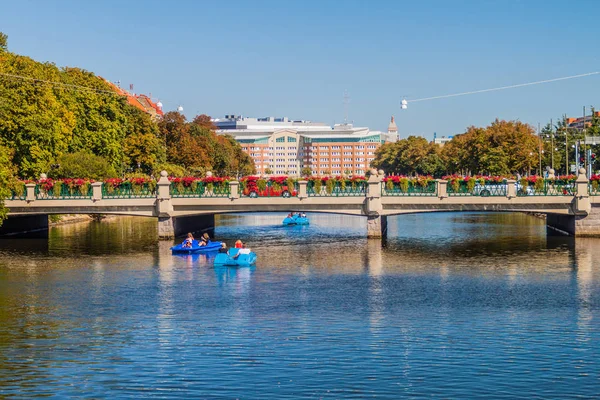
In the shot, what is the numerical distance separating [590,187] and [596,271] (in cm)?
1952

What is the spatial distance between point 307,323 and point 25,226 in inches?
1880

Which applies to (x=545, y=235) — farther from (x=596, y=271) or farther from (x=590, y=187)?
(x=596, y=271)

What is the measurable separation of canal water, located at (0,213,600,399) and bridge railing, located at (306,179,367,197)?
4.85m

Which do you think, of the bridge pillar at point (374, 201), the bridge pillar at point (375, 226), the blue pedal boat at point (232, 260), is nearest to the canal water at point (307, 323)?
the blue pedal boat at point (232, 260)

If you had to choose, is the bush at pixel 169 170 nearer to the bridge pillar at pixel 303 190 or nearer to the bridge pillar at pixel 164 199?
the bridge pillar at pixel 164 199

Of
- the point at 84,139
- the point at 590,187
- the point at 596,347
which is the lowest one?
the point at 596,347

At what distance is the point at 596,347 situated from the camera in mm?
32344

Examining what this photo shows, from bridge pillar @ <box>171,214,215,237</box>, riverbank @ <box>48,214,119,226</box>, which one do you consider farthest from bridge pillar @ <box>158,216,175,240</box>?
riverbank @ <box>48,214,119,226</box>

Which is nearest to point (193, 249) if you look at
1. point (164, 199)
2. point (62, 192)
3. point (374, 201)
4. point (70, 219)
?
point (164, 199)

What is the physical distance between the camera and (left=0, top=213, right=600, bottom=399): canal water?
28.3 meters

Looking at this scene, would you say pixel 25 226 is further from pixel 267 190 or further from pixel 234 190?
pixel 267 190

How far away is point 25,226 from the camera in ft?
258

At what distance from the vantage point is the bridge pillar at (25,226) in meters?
76.3

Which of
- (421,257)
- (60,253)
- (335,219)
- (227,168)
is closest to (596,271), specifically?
(421,257)
